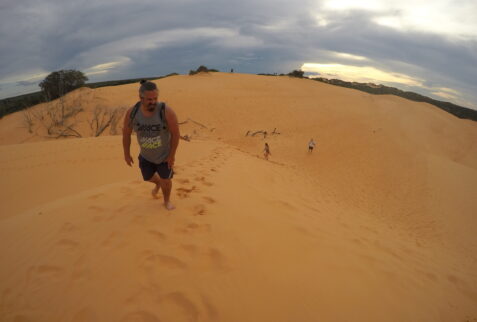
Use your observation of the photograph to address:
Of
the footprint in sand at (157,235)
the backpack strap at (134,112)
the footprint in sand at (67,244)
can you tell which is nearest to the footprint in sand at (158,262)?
the footprint in sand at (157,235)

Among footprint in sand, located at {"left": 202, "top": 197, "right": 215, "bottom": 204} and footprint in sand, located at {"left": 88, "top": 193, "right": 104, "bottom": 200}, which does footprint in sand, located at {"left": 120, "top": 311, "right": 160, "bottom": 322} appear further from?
footprint in sand, located at {"left": 88, "top": 193, "right": 104, "bottom": 200}

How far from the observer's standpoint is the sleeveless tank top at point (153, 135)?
2.50m

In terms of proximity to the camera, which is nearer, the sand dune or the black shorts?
the sand dune

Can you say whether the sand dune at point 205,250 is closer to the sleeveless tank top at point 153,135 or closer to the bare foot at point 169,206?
the bare foot at point 169,206

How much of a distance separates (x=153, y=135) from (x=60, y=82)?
22831 millimetres

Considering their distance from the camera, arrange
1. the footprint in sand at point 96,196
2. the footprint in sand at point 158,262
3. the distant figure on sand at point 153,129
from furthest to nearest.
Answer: the footprint in sand at point 96,196 → the distant figure on sand at point 153,129 → the footprint in sand at point 158,262

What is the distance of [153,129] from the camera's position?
2.53m

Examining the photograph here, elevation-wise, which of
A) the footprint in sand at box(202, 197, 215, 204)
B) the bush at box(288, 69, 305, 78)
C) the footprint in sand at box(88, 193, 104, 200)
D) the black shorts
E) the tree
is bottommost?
the footprint in sand at box(202, 197, 215, 204)

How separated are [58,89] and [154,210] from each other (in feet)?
73.8

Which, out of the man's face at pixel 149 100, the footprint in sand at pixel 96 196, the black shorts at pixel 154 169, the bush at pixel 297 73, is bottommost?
the footprint in sand at pixel 96 196

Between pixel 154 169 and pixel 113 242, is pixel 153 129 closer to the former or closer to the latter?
pixel 154 169

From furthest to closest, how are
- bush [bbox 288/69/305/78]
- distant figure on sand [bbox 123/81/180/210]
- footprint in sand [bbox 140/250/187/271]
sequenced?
bush [bbox 288/69/305/78] < distant figure on sand [bbox 123/81/180/210] < footprint in sand [bbox 140/250/187/271]

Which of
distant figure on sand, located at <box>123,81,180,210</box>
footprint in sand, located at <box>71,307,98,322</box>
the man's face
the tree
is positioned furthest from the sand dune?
the tree

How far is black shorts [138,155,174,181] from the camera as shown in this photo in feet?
8.97
